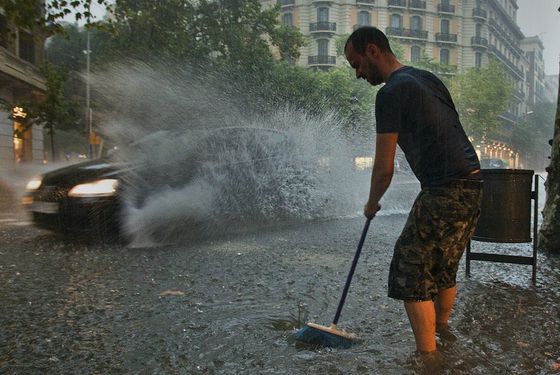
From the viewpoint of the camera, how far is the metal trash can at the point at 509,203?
4.20 metres

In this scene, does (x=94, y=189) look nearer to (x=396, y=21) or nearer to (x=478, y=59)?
(x=396, y=21)

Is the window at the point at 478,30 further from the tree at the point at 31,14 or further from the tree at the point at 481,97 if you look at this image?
the tree at the point at 31,14

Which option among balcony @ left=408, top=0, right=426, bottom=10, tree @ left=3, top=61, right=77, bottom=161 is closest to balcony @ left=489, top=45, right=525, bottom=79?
balcony @ left=408, top=0, right=426, bottom=10

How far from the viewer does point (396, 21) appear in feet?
183

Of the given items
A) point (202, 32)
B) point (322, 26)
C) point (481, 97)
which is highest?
point (322, 26)

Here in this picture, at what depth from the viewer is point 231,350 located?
270 centimetres

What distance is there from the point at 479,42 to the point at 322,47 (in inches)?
869

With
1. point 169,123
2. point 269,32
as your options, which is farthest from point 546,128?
point 169,123

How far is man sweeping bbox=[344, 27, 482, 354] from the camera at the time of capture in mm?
2311

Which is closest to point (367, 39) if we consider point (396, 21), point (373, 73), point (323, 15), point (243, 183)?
point (373, 73)

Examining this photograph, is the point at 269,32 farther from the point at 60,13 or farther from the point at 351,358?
the point at 351,358

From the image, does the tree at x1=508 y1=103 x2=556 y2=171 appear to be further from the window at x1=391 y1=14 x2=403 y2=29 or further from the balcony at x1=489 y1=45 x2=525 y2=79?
the window at x1=391 y1=14 x2=403 y2=29

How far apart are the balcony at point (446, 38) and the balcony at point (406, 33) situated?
2.15 meters

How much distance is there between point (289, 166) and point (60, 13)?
12.9 ft
